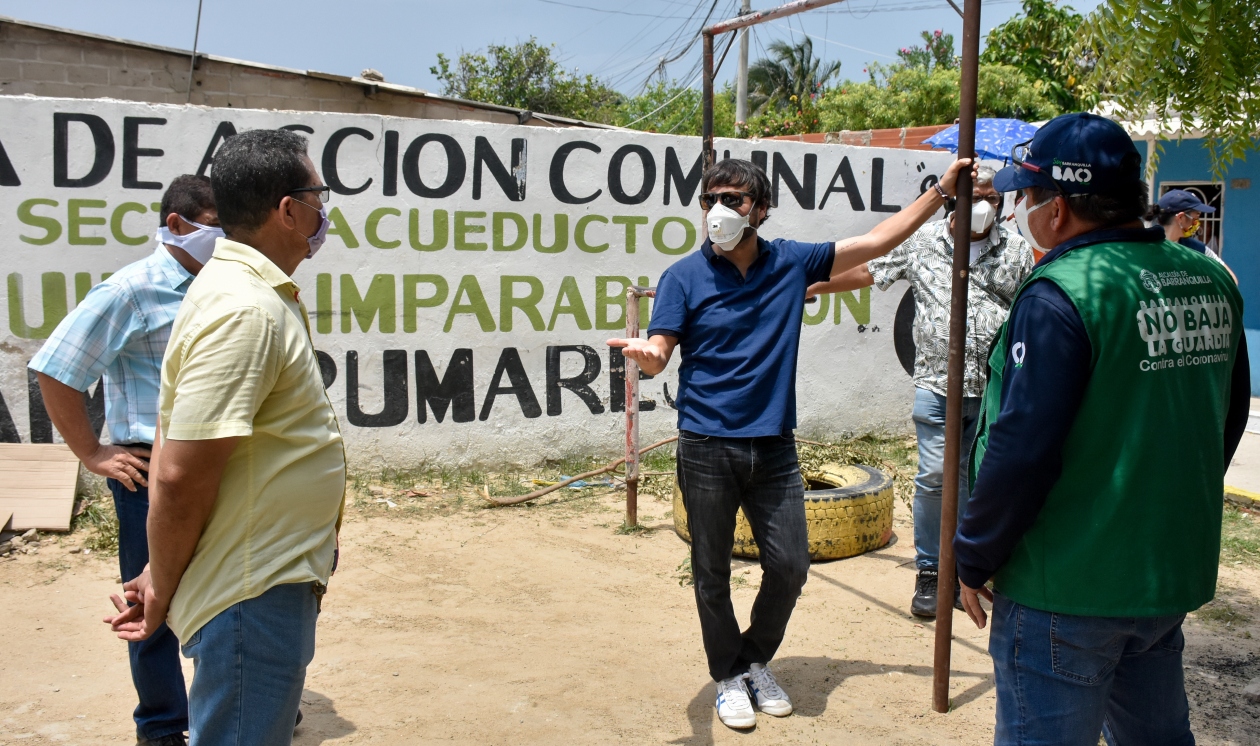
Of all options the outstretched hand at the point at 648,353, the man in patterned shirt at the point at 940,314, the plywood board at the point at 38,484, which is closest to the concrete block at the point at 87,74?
the plywood board at the point at 38,484

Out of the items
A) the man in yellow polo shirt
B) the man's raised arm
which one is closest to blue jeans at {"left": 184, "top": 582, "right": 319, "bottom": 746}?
the man in yellow polo shirt

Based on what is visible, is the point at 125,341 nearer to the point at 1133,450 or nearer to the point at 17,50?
the point at 1133,450

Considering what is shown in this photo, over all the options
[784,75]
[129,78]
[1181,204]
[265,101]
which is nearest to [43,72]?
[129,78]

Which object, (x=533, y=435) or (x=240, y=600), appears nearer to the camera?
(x=240, y=600)

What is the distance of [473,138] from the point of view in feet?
22.6

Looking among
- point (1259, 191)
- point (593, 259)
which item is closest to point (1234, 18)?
point (593, 259)

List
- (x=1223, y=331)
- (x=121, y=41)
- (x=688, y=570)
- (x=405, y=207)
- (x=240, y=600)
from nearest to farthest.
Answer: (x=240, y=600) → (x=1223, y=331) → (x=688, y=570) → (x=405, y=207) → (x=121, y=41)

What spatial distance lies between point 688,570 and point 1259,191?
9.72 meters

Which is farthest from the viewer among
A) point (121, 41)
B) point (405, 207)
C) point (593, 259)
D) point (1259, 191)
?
point (1259, 191)

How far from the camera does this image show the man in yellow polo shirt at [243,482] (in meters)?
1.91

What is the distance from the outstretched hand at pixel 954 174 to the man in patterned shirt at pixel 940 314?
103cm

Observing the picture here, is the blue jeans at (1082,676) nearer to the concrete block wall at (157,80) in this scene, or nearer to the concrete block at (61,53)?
the concrete block wall at (157,80)

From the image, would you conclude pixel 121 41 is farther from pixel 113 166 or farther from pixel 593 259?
pixel 593 259

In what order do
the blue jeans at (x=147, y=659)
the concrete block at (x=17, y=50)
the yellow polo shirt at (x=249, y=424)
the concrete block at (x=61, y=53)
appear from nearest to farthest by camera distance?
the yellow polo shirt at (x=249, y=424) → the blue jeans at (x=147, y=659) → the concrete block at (x=17, y=50) → the concrete block at (x=61, y=53)
